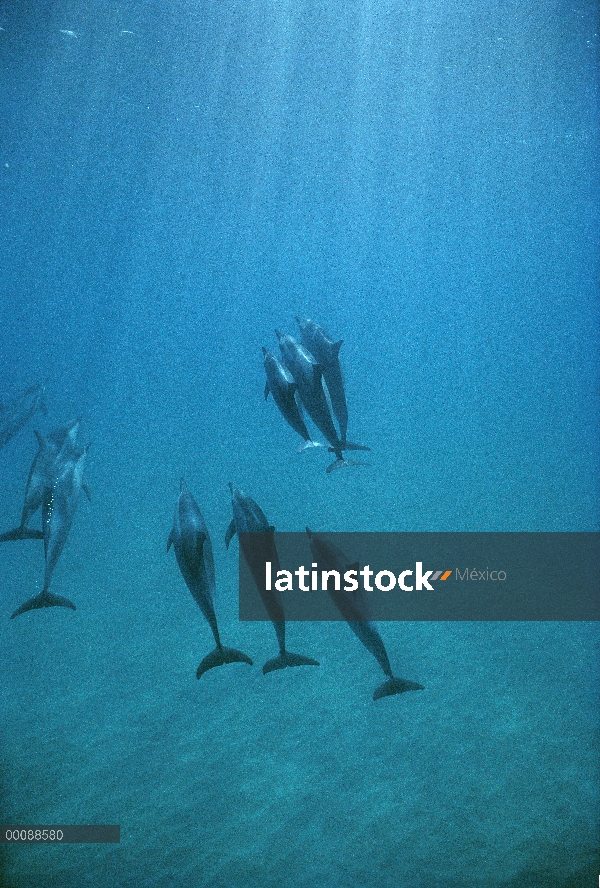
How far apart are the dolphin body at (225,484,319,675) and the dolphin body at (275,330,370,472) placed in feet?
2.54

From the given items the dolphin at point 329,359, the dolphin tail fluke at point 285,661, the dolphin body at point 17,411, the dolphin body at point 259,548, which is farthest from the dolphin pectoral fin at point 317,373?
the dolphin body at point 17,411

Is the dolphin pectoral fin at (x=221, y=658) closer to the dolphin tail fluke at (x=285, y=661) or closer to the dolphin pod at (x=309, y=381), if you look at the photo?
the dolphin tail fluke at (x=285, y=661)

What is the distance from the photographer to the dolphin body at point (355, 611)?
10.0 feet

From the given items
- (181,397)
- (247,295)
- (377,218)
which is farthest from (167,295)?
(377,218)

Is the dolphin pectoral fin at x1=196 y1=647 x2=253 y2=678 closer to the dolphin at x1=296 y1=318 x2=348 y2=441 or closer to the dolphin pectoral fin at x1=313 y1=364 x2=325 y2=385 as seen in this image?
the dolphin at x1=296 y1=318 x2=348 y2=441

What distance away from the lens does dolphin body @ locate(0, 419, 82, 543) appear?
3857mm

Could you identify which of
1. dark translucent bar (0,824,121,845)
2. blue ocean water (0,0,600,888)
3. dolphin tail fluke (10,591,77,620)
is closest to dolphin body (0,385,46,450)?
blue ocean water (0,0,600,888)

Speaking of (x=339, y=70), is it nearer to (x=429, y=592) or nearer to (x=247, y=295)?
(x=429, y=592)

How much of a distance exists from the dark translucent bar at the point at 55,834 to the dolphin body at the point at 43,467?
2.01m

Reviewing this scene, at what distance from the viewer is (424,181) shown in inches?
1688

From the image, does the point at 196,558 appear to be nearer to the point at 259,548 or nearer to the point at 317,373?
the point at 259,548

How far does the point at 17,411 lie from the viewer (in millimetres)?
4914

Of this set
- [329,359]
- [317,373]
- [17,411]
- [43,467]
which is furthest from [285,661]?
[17,411]

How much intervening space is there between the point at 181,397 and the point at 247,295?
26.9 metres
